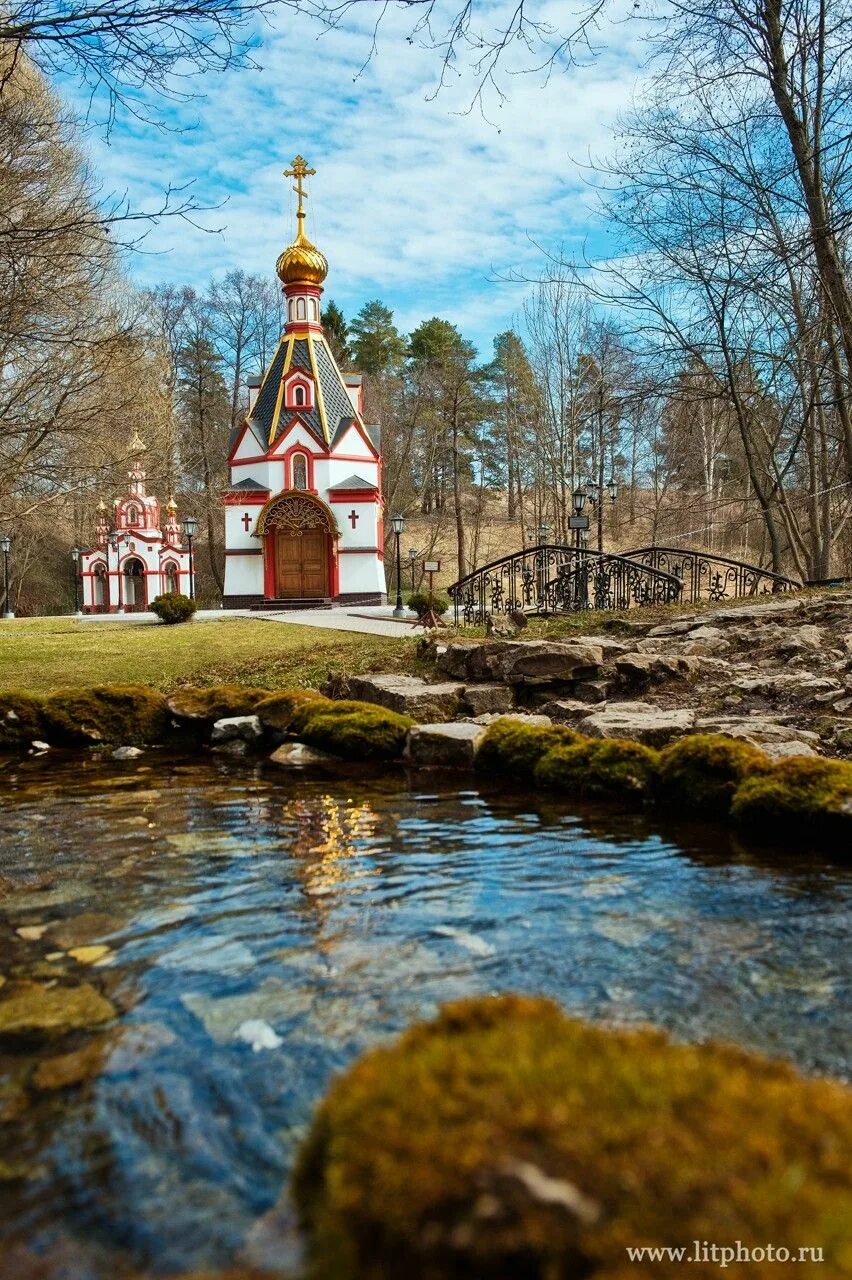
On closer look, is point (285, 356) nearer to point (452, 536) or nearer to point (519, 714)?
point (452, 536)

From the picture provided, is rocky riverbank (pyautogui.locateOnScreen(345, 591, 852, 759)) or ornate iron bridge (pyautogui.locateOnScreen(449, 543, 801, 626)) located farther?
ornate iron bridge (pyautogui.locateOnScreen(449, 543, 801, 626))

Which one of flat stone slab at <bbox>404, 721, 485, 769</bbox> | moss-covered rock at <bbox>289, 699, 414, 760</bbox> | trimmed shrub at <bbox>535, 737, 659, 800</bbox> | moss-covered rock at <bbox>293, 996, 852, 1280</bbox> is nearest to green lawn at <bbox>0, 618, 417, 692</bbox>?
moss-covered rock at <bbox>289, 699, 414, 760</bbox>

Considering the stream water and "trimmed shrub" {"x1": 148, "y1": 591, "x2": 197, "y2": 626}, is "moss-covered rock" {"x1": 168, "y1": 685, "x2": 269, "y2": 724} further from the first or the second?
"trimmed shrub" {"x1": 148, "y1": 591, "x2": 197, "y2": 626}

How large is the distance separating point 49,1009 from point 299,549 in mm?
34269

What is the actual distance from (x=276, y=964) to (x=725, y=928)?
5.67 ft

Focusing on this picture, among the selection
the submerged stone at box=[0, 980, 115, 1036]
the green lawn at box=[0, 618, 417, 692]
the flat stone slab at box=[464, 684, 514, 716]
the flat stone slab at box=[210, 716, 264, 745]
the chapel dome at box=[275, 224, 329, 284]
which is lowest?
the submerged stone at box=[0, 980, 115, 1036]

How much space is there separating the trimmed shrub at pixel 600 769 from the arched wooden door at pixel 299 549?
3040cm

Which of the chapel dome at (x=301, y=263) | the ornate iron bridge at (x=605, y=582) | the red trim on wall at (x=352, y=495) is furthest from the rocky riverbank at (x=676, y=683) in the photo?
the chapel dome at (x=301, y=263)

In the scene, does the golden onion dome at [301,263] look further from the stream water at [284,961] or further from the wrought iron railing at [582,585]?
the stream water at [284,961]

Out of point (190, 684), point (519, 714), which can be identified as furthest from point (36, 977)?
point (190, 684)

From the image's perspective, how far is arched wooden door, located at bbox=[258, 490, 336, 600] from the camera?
118 ft

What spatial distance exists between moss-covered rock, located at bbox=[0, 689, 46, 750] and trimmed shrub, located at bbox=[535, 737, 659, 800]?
5394mm

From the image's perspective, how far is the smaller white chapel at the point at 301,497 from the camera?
3619 cm

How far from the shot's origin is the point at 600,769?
580cm
